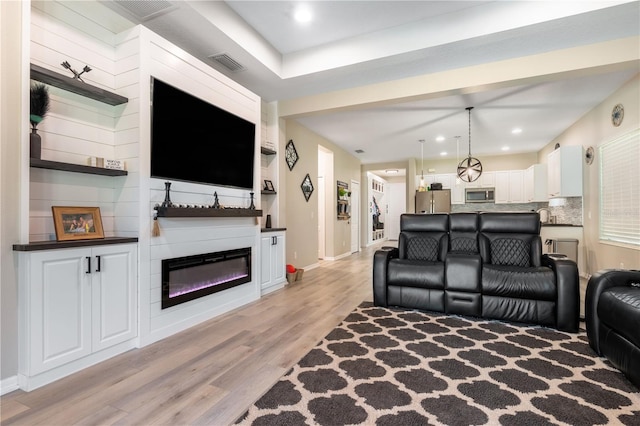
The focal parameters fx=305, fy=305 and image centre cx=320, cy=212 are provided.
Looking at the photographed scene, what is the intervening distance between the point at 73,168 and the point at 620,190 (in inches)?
242

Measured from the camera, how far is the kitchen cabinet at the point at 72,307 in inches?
72.2

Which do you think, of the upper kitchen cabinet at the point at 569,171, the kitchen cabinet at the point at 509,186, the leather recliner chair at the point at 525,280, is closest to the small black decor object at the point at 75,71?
the leather recliner chair at the point at 525,280

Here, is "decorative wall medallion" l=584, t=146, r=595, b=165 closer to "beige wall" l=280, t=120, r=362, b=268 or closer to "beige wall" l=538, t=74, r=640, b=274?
"beige wall" l=538, t=74, r=640, b=274

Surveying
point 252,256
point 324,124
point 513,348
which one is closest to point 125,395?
point 252,256

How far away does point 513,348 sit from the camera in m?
2.40

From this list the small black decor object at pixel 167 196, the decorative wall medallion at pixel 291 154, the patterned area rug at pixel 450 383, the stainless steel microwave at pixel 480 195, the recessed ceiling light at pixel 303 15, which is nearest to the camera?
the patterned area rug at pixel 450 383

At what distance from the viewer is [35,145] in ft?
6.53

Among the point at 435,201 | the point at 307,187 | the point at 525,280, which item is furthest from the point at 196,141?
the point at 435,201

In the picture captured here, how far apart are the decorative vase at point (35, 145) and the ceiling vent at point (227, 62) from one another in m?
1.92

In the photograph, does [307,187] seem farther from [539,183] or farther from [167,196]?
[539,183]

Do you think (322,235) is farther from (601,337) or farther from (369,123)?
(601,337)

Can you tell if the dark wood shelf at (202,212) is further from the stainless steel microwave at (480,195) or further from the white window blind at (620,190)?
the stainless steel microwave at (480,195)

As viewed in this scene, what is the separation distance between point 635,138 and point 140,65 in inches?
219

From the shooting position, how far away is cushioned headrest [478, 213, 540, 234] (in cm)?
338
